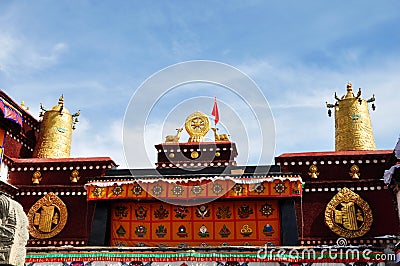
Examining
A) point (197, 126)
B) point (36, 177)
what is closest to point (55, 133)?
point (36, 177)

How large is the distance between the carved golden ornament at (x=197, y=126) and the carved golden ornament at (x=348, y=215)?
237 inches

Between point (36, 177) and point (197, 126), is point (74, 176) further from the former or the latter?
point (197, 126)

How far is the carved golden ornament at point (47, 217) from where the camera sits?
53.4 feet

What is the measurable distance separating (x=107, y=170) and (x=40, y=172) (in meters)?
2.78

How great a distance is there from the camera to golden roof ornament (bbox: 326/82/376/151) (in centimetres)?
1903

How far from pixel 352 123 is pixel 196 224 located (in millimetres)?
8414

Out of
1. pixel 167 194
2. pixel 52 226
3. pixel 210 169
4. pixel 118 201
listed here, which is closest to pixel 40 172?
pixel 52 226

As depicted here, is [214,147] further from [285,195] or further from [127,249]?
[127,249]

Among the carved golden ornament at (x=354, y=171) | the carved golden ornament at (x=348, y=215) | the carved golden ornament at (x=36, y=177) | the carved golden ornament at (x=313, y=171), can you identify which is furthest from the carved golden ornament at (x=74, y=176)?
the carved golden ornament at (x=354, y=171)

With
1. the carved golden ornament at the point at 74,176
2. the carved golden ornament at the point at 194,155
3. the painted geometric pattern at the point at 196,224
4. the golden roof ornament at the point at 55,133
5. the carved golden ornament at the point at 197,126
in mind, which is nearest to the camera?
the painted geometric pattern at the point at 196,224

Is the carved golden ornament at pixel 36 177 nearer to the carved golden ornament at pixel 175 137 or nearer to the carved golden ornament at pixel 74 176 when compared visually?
the carved golden ornament at pixel 74 176

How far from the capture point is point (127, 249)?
41.2 ft

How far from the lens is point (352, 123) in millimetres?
19484

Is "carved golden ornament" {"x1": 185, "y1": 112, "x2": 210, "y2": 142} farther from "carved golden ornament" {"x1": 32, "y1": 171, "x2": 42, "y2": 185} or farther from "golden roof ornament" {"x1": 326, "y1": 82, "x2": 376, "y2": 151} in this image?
"carved golden ornament" {"x1": 32, "y1": 171, "x2": 42, "y2": 185}
